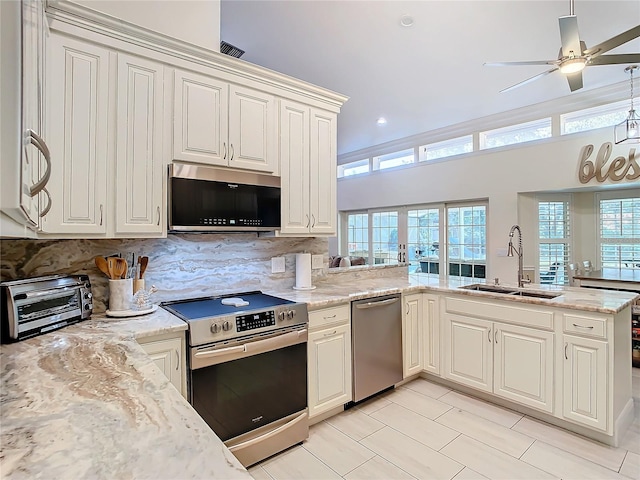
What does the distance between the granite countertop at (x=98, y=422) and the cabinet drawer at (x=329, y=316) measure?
1252mm

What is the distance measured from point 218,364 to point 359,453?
42.9 inches

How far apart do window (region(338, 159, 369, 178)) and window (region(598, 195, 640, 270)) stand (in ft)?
13.6

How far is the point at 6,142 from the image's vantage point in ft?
1.79

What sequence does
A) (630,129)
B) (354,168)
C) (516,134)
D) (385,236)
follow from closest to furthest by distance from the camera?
(630,129)
(516,134)
(385,236)
(354,168)

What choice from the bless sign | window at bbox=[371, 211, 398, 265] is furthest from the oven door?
window at bbox=[371, 211, 398, 265]

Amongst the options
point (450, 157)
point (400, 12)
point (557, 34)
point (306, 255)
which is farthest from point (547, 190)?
point (306, 255)

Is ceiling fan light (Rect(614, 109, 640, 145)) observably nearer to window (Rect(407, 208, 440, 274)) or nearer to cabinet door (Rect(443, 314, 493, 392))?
window (Rect(407, 208, 440, 274))

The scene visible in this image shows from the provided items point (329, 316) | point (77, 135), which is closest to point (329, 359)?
point (329, 316)

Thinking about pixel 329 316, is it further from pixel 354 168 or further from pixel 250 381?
pixel 354 168

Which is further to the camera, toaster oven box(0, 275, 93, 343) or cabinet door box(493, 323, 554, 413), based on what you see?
cabinet door box(493, 323, 554, 413)

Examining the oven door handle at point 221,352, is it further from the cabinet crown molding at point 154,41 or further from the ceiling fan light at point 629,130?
the ceiling fan light at point 629,130

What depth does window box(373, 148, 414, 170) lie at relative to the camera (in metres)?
6.62

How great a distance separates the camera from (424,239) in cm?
642

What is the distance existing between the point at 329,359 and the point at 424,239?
444 centimetres
